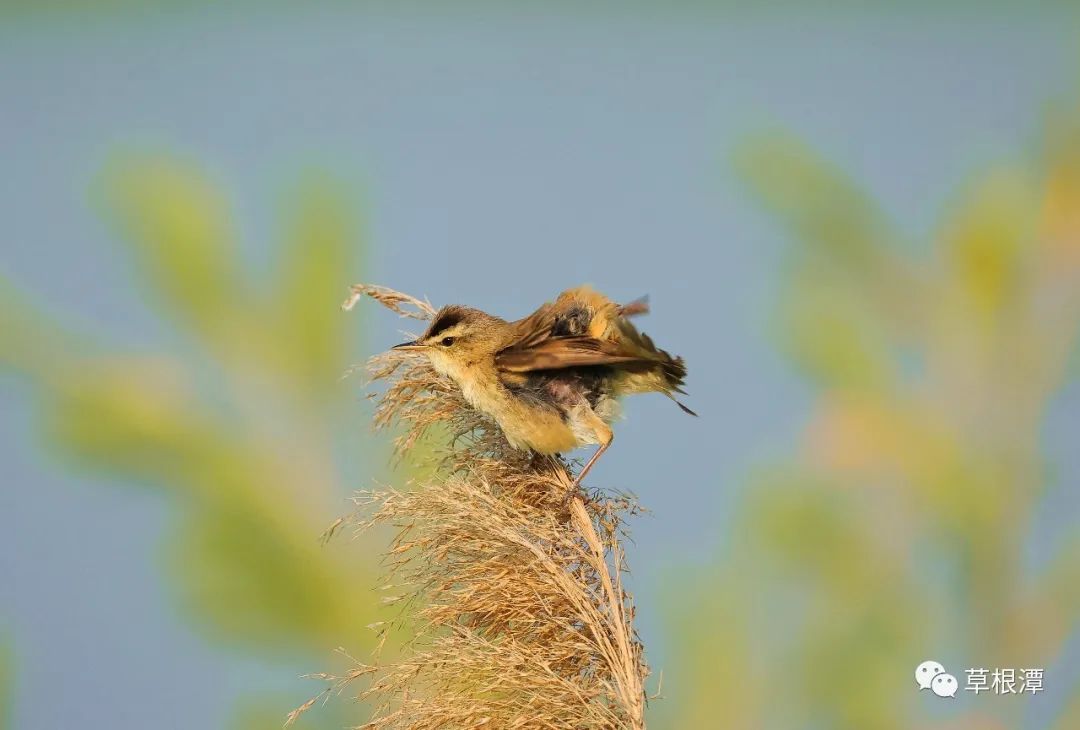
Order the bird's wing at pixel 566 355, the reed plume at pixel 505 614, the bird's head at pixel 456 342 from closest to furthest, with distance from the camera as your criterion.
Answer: the reed plume at pixel 505 614
the bird's wing at pixel 566 355
the bird's head at pixel 456 342

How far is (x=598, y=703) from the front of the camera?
1.84 meters

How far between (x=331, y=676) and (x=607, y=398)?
978 millimetres

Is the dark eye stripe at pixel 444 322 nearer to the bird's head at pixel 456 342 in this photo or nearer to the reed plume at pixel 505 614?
the bird's head at pixel 456 342

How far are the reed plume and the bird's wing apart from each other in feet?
1.01

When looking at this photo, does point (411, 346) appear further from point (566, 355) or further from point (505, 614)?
point (505, 614)

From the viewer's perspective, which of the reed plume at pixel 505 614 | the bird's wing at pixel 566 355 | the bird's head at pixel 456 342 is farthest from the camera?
the bird's head at pixel 456 342

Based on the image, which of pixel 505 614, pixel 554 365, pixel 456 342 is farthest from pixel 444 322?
pixel 505 614

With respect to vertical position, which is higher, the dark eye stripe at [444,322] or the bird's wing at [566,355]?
the dark eye stripe at [444,322]

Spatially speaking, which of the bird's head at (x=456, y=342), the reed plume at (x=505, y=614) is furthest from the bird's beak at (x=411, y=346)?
the reed plume at (x=505, y=614)

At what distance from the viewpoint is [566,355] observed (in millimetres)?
2504

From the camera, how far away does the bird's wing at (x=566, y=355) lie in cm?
246

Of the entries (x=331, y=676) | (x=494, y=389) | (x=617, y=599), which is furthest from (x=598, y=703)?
(x=494, y=389)

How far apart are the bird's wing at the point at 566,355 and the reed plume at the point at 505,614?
1.01 feet

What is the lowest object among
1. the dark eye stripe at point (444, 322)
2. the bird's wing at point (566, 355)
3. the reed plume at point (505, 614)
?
the reed plume at point (505, 614)
